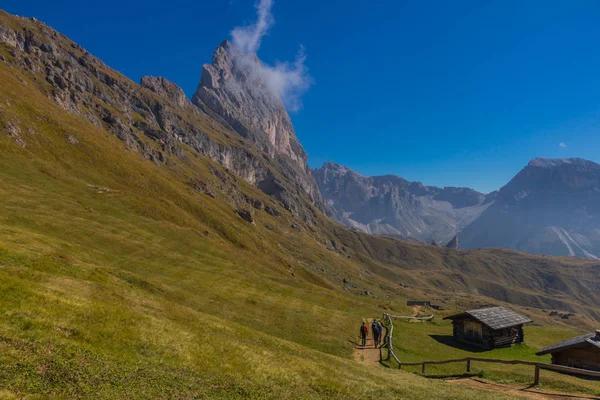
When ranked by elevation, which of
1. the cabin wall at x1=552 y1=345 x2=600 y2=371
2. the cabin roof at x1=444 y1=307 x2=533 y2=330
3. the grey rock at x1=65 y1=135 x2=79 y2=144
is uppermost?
the grey rock at x1=65 y1=135 x2=79 y2=144

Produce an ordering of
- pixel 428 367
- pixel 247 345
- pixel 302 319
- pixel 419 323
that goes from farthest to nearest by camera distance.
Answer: pixel 419 323, pixel 302 319, pixel 428 367, pixel 247 345

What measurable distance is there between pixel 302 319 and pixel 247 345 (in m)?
24.5

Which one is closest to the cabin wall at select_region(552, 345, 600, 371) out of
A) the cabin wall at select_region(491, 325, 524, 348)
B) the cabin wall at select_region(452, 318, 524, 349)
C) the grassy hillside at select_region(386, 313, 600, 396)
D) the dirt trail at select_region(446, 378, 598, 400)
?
the grassy hillside at select_region(386, 313, 600, 396)

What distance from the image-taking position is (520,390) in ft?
85.8

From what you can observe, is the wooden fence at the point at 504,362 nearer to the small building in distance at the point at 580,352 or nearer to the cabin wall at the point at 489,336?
the small building in distance at the point at 580,352

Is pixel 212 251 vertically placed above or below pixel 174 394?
above

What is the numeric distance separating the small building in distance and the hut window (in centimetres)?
1464

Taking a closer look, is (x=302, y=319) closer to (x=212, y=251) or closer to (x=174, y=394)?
(x=174, y=394)

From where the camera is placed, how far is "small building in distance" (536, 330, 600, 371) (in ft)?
115

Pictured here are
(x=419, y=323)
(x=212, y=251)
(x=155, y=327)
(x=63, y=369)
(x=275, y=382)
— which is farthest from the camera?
(x=212, y=251)

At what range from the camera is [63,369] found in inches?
534

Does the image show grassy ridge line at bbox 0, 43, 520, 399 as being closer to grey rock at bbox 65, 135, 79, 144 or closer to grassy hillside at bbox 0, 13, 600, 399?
grassy hillside at bbox 0, 13, 600, 399

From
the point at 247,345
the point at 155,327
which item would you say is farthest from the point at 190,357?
the point at 247,345

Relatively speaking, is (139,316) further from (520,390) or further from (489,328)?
(489,328)
